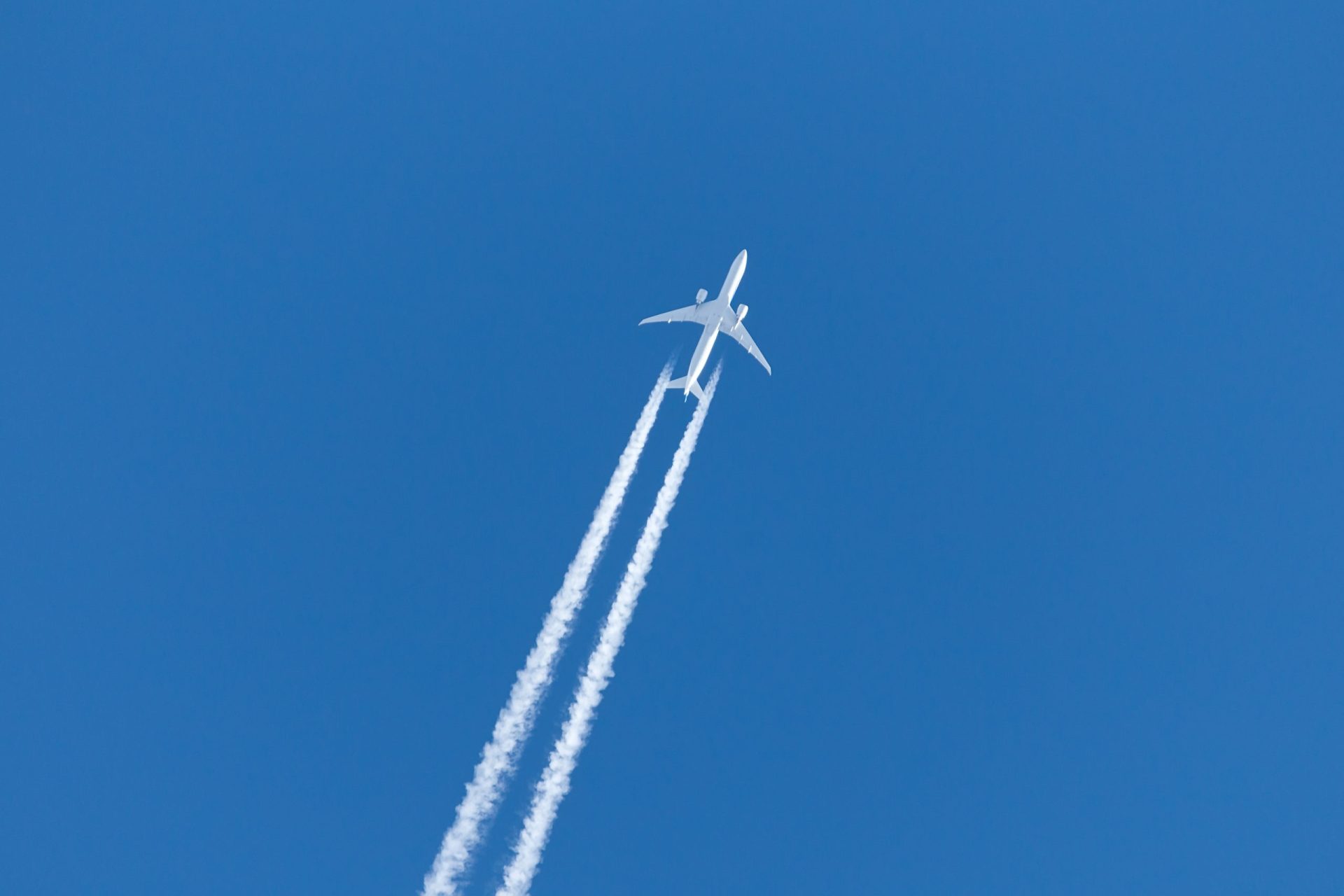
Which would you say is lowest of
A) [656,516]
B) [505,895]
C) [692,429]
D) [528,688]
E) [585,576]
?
[505,895]

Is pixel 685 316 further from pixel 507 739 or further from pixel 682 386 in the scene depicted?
pixel 507 739

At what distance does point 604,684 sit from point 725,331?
2969 centimetres

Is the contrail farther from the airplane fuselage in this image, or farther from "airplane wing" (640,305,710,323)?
"airplane wing" (640,305,710,323)

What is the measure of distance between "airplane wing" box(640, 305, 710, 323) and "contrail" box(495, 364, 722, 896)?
1678 cm

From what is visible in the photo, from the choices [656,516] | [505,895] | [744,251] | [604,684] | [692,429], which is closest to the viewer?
[505,895]

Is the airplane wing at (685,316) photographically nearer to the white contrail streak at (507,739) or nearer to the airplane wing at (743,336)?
the airplane wing at (743,336)

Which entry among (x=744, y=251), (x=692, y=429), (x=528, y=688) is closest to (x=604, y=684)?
(x=528, y=688)

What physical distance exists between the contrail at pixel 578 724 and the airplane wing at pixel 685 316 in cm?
1678

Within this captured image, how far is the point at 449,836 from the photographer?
5472cm

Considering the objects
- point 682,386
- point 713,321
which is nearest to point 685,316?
point 713,321

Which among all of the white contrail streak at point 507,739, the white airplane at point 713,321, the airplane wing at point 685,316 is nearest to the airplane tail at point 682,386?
the white airplane at point 713,321

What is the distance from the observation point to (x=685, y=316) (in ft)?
238

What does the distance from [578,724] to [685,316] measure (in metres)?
32.7

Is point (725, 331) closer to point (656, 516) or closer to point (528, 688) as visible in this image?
point (656, 516)
